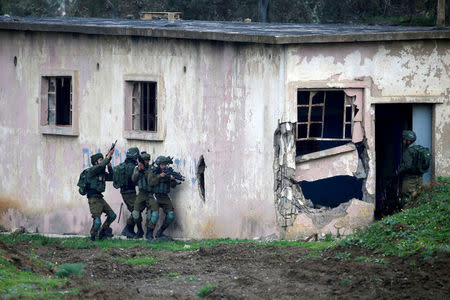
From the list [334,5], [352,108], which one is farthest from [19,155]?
[334,5]

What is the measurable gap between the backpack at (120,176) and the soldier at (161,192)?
589 millimetres

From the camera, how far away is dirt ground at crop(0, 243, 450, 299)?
36.7 feet

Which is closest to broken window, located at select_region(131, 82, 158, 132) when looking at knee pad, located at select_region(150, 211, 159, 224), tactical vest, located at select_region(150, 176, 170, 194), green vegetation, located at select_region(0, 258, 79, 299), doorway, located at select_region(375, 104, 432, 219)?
tactical vest, located at select_region(150, 176, 170, 194)

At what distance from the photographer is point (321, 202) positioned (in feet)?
57.0

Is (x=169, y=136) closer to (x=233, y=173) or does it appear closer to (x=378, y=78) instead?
(x=233, y=173)

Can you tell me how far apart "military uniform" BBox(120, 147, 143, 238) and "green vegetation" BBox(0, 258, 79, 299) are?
4525 millimetres

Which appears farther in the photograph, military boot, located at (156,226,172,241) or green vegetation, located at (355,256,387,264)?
military boot, located at (156,226,172,241)

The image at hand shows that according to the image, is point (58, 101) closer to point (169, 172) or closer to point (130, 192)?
point (130, 192)

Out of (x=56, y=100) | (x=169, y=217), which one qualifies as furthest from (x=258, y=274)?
(x=56, y=100)

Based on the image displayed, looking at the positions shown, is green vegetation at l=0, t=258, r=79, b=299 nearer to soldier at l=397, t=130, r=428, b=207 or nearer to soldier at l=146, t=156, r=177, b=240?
soldier at l=146, t=156, r=177, b=240

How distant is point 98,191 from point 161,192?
116cm

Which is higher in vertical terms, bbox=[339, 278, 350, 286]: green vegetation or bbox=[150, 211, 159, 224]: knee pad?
bbox=[150, 211, 159, 224]: knee pad

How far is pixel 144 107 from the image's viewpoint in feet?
57.6

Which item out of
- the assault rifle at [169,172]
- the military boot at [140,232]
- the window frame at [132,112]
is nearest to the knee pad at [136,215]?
the military boot at [140,232]
